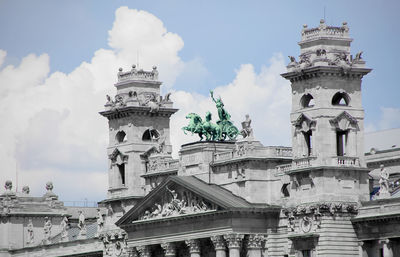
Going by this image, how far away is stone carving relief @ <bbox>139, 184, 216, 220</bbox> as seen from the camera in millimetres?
125000

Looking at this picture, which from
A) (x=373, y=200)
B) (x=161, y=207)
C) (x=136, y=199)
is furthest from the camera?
(x=136, y=199)

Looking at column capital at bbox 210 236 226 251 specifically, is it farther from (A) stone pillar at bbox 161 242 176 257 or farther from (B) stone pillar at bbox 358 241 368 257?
(B) stone pillar at bbox 358 241 368 257

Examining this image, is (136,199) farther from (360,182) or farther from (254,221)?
(360,182)

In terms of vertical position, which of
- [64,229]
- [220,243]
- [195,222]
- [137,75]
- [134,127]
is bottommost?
[220,243]

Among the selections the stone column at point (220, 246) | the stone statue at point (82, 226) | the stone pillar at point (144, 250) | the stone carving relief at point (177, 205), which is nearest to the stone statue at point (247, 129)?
the stone carving relief at point (177, 205)

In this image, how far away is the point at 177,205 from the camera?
128 m

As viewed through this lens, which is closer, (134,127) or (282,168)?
(282,168)

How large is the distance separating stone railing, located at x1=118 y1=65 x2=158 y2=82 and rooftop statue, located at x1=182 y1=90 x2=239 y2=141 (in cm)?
1281

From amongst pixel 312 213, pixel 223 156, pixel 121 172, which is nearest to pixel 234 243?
pixel 312 213

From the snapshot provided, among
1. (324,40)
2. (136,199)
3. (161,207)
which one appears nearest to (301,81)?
(324,40)

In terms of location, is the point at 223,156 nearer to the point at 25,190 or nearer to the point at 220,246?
the point at 220,246

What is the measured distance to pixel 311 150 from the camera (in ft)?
387

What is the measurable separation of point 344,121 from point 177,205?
19.7 metres

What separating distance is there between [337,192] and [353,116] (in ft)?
23.2
